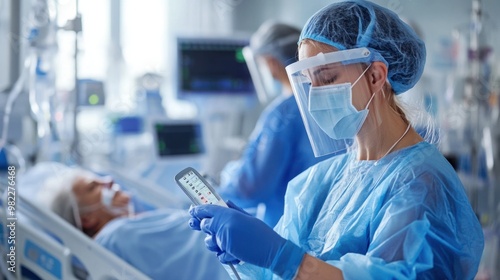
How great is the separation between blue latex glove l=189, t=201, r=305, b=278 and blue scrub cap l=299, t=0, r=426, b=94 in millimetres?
384

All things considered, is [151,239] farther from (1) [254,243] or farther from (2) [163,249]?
(1) [254,243]

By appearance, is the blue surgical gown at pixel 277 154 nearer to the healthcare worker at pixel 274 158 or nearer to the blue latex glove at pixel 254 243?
the healthcare worker at pixel 274 158

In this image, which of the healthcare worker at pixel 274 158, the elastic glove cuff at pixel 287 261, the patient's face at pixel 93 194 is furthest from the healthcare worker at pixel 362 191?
the patient's face at pixel 93 194

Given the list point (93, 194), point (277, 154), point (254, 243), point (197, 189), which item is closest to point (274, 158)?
point (277, 154)

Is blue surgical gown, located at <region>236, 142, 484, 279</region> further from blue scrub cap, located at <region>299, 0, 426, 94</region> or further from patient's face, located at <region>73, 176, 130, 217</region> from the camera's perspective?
patient's face, located at <region>73, 176, 130, 217</region>

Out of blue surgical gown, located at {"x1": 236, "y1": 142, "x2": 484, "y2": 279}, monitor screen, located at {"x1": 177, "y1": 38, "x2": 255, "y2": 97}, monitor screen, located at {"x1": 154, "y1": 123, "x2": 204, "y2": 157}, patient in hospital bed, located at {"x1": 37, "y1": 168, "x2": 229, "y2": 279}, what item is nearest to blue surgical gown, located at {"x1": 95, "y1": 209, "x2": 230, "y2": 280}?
patient in hospital bed, located at {"x1": 37, "y1": 168, "x2": 229, "y2": 279}

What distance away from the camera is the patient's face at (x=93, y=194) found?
2.56 metres

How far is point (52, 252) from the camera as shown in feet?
6.90

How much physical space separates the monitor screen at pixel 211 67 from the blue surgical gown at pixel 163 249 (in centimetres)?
171

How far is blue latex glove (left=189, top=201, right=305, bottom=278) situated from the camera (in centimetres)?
116

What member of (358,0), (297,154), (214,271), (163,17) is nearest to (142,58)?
(163,17)

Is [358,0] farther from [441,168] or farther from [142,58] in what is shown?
[142,58]

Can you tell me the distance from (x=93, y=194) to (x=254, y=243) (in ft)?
5.06

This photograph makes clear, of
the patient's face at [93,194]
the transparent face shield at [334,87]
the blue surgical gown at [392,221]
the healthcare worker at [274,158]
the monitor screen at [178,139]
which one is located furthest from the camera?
the monitor screen at [178,139]
